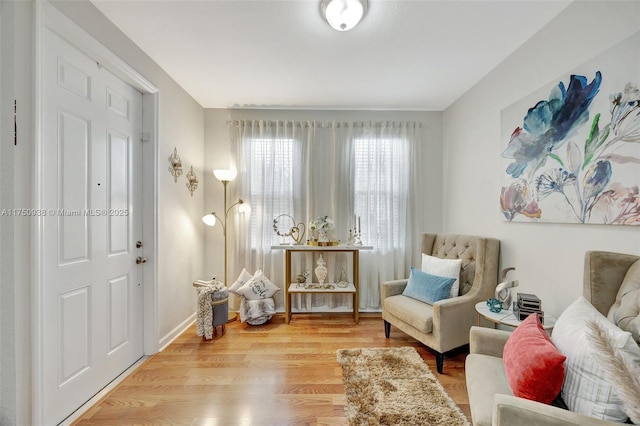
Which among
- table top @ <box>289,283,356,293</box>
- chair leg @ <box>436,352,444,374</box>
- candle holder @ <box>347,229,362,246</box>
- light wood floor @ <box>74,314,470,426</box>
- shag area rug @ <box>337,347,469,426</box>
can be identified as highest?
candle holder @ <box>347,229,362,246</box>

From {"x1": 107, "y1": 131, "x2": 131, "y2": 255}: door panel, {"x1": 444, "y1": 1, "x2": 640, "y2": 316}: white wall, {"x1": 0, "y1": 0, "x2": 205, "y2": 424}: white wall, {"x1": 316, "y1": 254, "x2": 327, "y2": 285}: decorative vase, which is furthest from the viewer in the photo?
{"x1": 316, "y1": 254, "x2": 327, "y2": 285}: decorative vase

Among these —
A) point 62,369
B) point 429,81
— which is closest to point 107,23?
point 62,369

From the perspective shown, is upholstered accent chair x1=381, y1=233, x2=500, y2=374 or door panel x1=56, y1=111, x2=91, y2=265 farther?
upholstered accent chair x1=381, y1=233, x2=500, y2=374

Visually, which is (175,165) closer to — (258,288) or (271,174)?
(271,174)

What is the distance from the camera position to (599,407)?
93cm

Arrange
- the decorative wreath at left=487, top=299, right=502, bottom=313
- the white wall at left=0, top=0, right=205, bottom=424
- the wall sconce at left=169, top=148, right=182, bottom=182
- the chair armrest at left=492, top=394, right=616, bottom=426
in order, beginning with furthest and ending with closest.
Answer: the wall sconce at left=169, top=148, right=182, bottom=182 < the decorative wreath at left=487, top=299, right=502, bottom=313 < the white wall at left=0, top=0, right=205, bottom=424 < the chair armrest at left=492, top=394, right=616, bottom=426

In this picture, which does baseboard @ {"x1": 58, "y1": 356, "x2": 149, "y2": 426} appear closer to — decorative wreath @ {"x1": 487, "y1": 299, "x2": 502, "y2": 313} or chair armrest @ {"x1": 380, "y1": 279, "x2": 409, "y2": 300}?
chair armrest @ {"x1": 380, "y1": 279, "x2": 409, "y2": 300}

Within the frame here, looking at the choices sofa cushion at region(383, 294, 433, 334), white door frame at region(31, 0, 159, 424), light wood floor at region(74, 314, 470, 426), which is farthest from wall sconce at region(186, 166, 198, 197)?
sofa cushion at region(383, 294, 433, 334)

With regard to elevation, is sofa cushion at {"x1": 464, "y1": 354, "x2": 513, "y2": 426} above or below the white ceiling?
below

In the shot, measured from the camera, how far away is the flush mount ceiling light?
1.64 metres

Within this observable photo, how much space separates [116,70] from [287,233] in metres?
2.19

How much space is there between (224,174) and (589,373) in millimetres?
3135

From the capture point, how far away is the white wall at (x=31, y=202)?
1.28 m

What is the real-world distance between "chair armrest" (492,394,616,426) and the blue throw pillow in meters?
1.41
